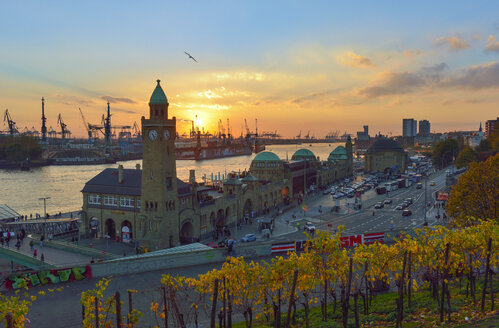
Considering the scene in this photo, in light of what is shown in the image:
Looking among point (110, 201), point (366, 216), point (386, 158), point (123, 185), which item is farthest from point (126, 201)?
point (386, 158)

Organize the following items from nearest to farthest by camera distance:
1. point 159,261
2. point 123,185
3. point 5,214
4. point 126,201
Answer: point 159,261 → point 126,201 → point 123,185 → point 5,214

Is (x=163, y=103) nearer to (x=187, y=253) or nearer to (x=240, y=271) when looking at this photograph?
(x=187, y=253)

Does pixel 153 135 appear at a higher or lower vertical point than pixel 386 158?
higher

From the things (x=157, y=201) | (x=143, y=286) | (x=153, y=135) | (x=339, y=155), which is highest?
(x=153, y=135)

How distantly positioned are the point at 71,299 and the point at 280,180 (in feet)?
189

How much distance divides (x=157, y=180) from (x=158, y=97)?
372 inches

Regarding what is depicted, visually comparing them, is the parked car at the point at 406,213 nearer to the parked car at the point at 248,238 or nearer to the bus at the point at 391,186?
the bus at the point at 391,186

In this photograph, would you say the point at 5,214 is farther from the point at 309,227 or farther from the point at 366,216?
the point at 366,216

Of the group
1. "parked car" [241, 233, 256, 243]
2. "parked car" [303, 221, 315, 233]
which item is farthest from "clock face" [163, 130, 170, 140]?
"parked car" [303, 221, 315, 233]

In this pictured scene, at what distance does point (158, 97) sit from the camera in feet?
153

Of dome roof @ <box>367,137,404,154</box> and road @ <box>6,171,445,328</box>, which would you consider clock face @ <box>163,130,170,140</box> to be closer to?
road @ <box>6,171,445,328</box>

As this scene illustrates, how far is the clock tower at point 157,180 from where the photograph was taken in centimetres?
4591

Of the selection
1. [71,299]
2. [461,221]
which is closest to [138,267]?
[71,299]

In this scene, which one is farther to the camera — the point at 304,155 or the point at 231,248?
the point at 304,155
